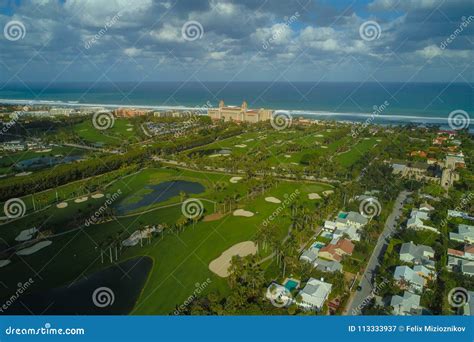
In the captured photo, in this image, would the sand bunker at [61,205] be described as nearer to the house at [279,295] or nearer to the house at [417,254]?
the house at [279,295]

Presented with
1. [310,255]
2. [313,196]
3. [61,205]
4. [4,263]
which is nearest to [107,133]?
[61,205]

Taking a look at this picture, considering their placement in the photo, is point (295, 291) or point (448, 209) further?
point (448, 209)

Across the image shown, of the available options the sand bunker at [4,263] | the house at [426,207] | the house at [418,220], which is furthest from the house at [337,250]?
the sand bunker at [4,263]

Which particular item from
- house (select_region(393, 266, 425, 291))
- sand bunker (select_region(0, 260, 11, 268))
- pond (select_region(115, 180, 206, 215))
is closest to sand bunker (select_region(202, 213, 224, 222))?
pond (select_region(115, 180, 206, 215))

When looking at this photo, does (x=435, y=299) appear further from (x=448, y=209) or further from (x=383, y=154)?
(x=383, y=154)

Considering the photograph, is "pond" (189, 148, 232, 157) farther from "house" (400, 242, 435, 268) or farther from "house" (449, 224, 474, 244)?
"house" (400, 242, 435, 268)

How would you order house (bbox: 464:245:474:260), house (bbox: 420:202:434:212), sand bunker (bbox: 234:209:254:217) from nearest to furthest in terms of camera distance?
1. house (bbox: 464:245:474:260)
2. house (bbox: 420:202:434:212)
3. sand bunker (bbox: 234:209:254:217)

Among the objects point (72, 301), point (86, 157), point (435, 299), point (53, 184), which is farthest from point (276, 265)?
point (86, 157)
